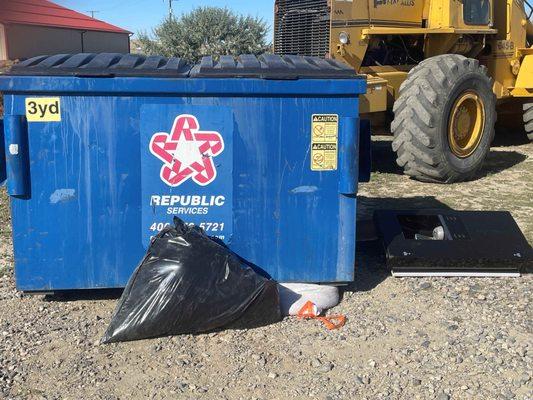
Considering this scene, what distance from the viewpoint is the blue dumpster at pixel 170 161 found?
380cm

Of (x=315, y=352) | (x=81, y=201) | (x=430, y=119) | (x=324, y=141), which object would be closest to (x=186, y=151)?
(x=81, y=201)

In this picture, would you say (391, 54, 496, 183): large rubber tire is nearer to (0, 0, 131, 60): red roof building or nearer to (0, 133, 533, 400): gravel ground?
(0, 133, 533, 400): gravel ground

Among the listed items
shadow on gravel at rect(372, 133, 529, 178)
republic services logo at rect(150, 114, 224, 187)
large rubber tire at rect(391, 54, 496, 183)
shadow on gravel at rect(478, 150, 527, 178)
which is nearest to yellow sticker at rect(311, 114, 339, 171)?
republic services logo at rect(150, 114, 224, 187)

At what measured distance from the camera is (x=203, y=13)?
95.4 feet

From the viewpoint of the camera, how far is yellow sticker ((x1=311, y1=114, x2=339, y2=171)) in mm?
3941

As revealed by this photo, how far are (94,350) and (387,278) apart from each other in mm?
2120

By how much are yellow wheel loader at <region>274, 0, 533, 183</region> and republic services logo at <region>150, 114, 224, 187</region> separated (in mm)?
4055

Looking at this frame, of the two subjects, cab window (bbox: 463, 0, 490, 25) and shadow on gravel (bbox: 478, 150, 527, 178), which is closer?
shadow on gravel (bbox: 478, 150, 527, 178)

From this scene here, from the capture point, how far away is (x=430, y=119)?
739 cm

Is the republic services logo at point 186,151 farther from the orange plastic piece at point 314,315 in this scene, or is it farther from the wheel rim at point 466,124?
the wheel rim at point 466,124

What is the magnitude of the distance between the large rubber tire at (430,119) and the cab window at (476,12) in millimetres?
1516

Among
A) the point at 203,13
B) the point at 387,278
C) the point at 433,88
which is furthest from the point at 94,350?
the point at 203,13

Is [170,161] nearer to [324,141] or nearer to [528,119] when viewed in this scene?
[324,141]

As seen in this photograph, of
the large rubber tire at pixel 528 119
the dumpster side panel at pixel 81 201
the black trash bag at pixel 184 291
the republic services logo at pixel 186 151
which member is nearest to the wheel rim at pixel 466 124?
the large rubber tire at pixel 528 119
